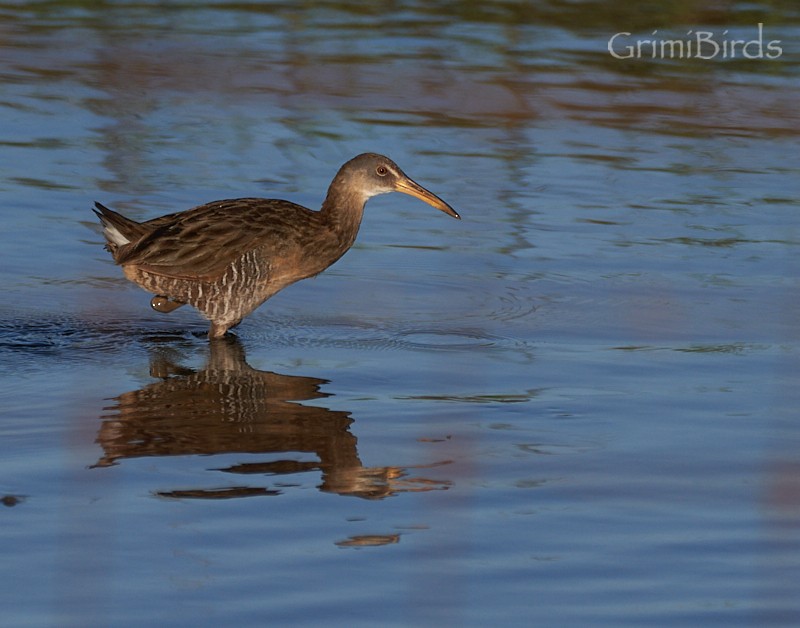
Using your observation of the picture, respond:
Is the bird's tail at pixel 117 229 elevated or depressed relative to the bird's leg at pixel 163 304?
elevated

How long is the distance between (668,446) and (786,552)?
4.23 feet

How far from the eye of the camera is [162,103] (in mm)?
14242

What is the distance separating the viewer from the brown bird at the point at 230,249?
9.20 metres

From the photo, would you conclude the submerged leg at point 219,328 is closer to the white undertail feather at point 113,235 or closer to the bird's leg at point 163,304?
the bird's leg at point 163,304

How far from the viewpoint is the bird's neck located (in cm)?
959

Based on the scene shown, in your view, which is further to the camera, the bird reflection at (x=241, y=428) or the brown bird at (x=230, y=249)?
the brown bird at (x=230, y=249)

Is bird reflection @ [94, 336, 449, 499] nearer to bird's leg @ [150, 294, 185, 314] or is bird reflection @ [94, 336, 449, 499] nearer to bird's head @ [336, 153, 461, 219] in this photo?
bird's leg @ [150, 294, 185, 314]

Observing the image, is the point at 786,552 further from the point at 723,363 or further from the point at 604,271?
the point at 604,271

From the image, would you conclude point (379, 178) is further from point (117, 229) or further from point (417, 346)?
point (117, 229)

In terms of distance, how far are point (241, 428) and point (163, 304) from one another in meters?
2.47

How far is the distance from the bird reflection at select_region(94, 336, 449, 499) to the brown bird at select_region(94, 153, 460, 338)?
858mm

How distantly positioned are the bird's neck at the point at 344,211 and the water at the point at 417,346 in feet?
1.25

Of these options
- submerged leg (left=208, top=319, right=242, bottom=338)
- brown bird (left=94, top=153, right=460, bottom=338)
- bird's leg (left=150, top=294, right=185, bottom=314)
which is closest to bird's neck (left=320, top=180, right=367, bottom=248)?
brown bird (left=94, top=153, right=460, bottom=338)

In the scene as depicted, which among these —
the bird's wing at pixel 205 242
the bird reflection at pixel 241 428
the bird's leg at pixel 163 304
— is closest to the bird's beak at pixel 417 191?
the bird's wing at pixel 205 242
